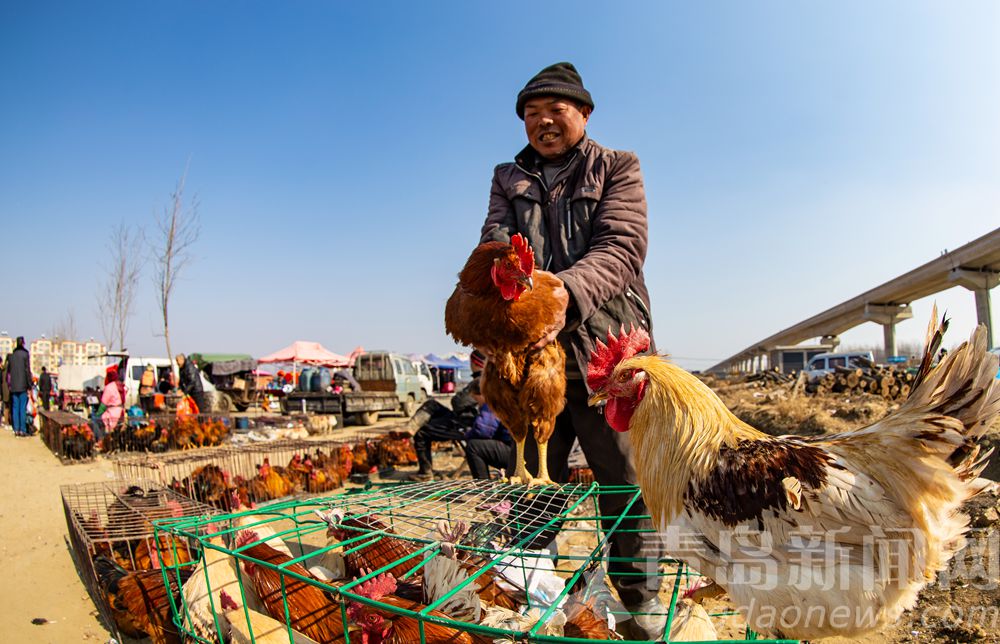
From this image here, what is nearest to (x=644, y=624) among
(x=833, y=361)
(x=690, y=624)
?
(x=690, y=624)

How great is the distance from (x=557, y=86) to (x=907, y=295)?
998 inches

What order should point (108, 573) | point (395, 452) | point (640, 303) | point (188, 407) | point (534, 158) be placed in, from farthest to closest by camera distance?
point (188, 407)
point (395, 452)
point (108, 573)
point (534, 158)
point (640, 303)

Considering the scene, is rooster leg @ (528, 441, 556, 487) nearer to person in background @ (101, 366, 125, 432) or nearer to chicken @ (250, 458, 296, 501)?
chicken @ (250, 458, 296, 501)

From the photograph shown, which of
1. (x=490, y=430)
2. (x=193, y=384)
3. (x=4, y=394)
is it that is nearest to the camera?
(x=490, y=430)

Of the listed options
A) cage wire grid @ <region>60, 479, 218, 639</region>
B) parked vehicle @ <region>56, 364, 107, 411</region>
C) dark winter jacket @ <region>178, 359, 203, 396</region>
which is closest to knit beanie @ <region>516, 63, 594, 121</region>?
cage wire grid @ <region>60, 479, 218, 639</region>

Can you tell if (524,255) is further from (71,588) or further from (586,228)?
(71,588)

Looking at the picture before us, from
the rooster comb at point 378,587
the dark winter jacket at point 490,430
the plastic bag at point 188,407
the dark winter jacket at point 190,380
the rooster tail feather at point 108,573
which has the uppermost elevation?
the dark winter jacket at point 190,380

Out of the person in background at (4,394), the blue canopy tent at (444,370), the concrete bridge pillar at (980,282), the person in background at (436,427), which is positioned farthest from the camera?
the blue canopy tent at (444,370)

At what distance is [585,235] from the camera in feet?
8.98

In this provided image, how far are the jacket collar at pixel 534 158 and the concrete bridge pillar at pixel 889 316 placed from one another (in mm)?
25902

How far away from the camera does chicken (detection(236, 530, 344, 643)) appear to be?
2.11 m

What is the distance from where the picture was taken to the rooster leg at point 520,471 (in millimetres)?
2678

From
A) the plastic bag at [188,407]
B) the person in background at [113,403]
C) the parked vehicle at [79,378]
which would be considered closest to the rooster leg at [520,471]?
the person in background at [113,403]

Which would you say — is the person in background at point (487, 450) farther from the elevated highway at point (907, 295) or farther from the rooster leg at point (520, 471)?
the elevated highway at point (907, 295)
